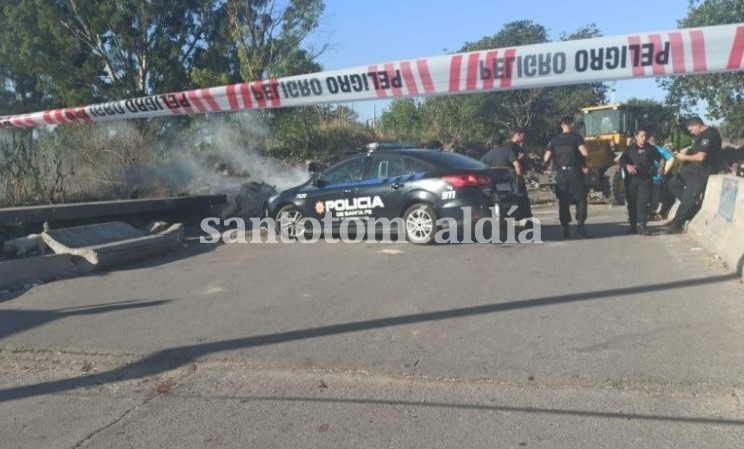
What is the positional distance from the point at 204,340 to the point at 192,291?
2.25 m

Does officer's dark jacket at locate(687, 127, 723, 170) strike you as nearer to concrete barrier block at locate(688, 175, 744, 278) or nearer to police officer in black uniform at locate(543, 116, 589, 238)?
concrete barrier block at locate(688, 175, 744, 278)

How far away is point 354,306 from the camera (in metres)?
7.23

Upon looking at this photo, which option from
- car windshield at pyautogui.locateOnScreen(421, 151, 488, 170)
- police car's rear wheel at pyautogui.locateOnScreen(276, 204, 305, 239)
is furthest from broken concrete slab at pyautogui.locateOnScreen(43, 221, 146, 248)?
car windshield at pyautogui.locateOnScreen(421, 151, 488, 170)

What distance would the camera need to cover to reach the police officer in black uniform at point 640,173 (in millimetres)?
11289

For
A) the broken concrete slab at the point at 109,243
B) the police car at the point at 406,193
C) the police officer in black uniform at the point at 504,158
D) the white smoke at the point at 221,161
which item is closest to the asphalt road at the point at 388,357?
the broken concrete slab at the point at 109,243

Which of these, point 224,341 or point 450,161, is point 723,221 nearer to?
point 450,161

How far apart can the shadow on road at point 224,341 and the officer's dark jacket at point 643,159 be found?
374 cm

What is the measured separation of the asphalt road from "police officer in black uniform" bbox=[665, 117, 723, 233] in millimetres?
2176

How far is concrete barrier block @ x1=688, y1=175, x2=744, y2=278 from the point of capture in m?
8.24

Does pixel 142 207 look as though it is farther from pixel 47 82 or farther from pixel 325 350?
pixel 47 82

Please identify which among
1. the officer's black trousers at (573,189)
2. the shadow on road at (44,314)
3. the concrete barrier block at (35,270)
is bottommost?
the shadow on road at (44,314)

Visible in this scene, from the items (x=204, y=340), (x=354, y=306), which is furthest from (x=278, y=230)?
(x=204, y=340)

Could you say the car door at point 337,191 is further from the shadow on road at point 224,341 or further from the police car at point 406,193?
the shadow on road at point 224,341

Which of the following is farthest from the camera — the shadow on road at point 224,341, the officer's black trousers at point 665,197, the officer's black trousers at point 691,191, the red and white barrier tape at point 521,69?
the officer's black trousers at point 665,197
